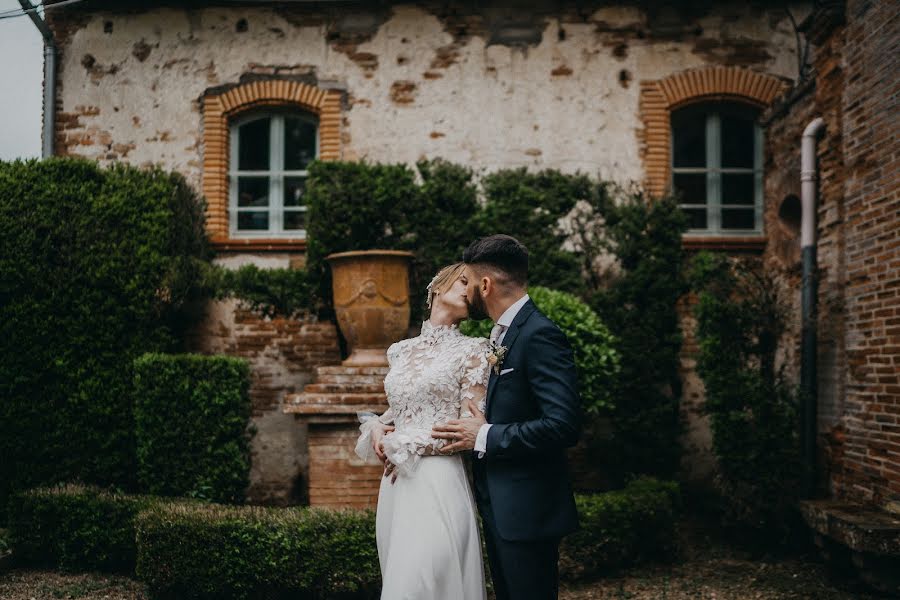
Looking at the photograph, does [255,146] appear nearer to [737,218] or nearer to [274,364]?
[274,364]

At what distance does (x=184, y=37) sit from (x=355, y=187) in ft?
11.3

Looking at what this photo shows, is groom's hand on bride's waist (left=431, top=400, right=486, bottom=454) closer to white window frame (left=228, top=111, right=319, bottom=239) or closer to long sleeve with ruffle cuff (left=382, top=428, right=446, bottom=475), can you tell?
long sleeve with ruffle cuff (left=382, top=428, right=446, bottom=475)

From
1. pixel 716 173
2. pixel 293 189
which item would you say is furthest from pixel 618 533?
pixel 293 189

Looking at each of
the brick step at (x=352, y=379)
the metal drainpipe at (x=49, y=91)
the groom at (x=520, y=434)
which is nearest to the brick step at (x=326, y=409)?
the brick step at (x=352, y=379)

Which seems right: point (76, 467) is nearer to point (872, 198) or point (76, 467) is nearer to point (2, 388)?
point (2, 388)

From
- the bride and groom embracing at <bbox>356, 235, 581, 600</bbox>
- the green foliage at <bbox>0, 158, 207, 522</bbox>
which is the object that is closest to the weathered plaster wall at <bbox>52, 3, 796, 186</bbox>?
the green foliage at <bbox>0, 158, 207, 522</bbox>

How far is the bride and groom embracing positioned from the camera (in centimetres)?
296

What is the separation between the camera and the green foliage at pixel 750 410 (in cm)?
641

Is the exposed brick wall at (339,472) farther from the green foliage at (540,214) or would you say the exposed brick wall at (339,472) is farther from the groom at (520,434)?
the groom at (520,434)

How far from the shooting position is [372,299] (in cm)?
728

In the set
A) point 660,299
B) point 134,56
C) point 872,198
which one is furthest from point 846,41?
point 134,56

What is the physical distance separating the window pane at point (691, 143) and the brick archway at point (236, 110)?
435 centimetres

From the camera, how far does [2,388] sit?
7.23 metres

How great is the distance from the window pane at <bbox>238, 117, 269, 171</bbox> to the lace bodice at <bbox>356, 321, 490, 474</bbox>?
6963 millimetres
